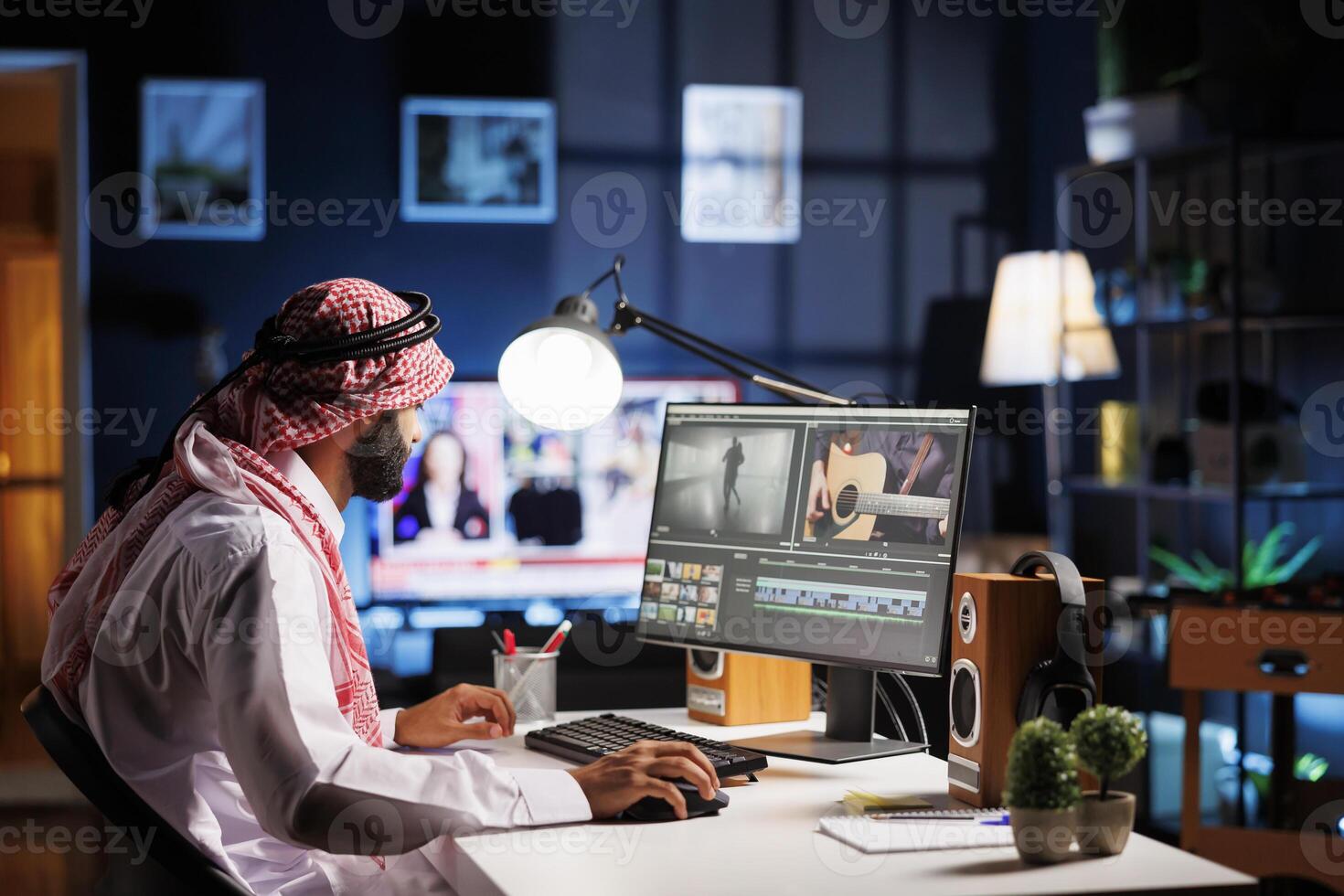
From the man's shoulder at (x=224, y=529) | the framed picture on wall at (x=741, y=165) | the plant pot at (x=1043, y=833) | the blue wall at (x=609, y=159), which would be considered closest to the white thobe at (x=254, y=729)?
the man's shoulder at (x=224, y=529)

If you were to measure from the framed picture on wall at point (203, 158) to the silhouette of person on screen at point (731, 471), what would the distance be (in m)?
3.32

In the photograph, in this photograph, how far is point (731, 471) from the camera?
2.02 m

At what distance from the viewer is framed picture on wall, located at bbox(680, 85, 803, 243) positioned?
5.21m

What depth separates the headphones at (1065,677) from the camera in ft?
5.12

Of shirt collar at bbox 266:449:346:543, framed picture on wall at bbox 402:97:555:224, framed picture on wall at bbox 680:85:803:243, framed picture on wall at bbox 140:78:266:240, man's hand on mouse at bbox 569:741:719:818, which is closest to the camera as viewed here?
man's hand on mouse at bbox 569:741:719:818

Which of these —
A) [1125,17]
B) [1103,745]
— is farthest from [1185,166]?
[1103,745]

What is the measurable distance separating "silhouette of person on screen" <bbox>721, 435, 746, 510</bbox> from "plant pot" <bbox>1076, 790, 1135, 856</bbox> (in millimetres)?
778

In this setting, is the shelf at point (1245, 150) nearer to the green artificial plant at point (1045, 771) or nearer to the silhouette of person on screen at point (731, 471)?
the silhouette of person on screen at point (731, 471)

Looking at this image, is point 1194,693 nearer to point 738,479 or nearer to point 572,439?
point 738,479

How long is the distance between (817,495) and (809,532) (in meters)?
0.06

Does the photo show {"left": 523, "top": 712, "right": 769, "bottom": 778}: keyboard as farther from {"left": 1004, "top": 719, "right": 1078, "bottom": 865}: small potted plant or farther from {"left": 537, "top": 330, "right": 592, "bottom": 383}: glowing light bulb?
{"left": 537, "top": 330, "right": 592, "bottom": 383}: glowing light bulb

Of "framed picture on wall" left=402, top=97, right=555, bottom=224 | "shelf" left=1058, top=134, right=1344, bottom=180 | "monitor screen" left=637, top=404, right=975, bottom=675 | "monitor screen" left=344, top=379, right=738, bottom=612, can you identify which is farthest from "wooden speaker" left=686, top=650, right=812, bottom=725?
"framed picture on wall" left=402, top=97, right=555, bottom=224

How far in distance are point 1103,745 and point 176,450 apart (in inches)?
43.7

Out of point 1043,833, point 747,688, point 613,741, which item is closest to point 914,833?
point 1043,833
